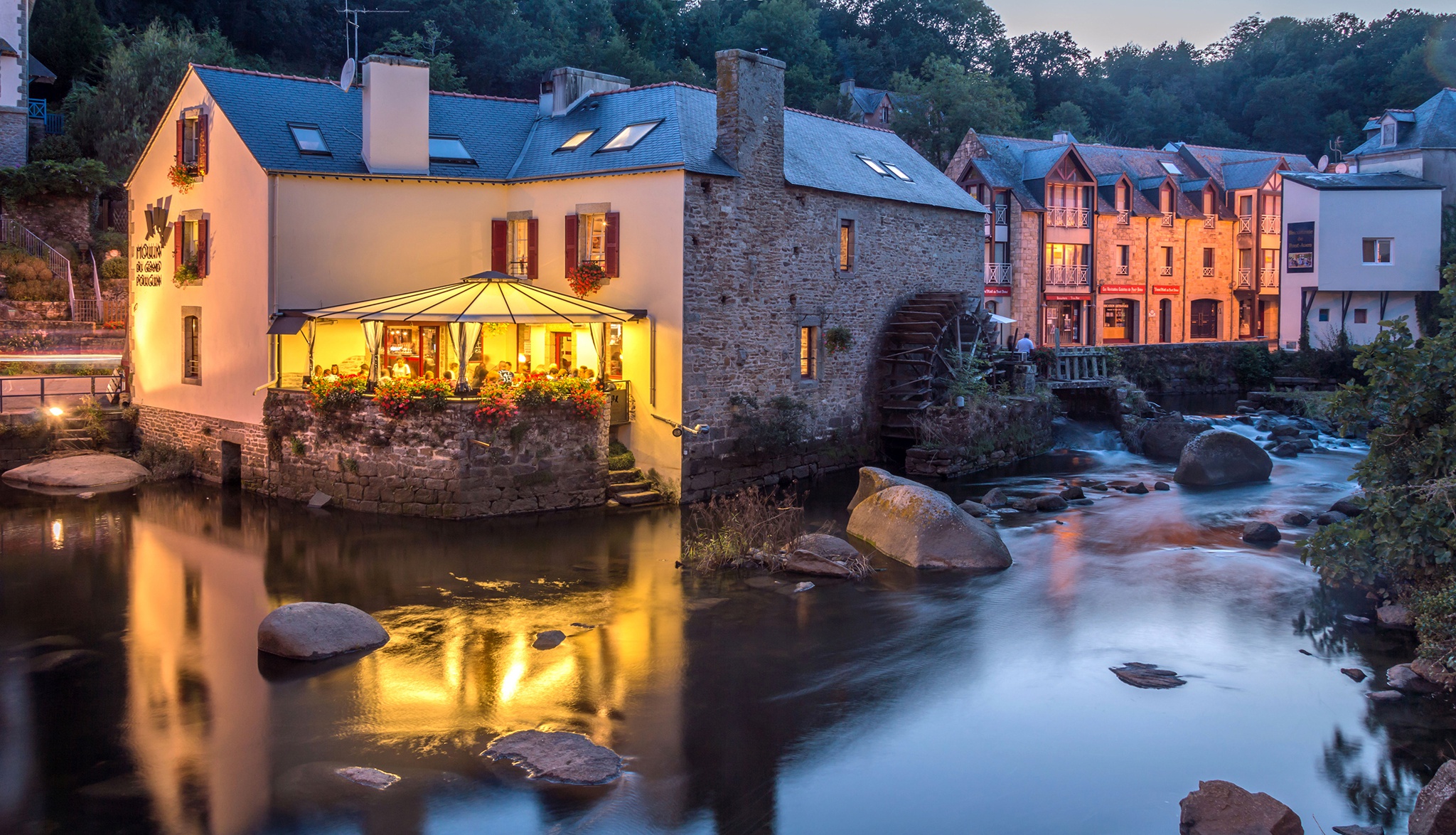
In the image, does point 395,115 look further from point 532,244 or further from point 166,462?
point 166,462

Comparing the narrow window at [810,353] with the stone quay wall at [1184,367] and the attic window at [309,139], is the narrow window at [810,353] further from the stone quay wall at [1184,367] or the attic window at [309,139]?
the stone quay wall at [1184,367]

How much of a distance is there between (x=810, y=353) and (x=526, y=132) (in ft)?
24.1

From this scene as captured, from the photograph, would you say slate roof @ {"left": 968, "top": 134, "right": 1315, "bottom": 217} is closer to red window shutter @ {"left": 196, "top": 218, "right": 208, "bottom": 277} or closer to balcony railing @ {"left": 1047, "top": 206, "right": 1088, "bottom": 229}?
balcony railing @ {"left": 1047, "top": 206, "right": 1088, "bottom": 229}

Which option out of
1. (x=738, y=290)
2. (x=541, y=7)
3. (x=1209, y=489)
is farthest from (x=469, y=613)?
(x=541, y=7)

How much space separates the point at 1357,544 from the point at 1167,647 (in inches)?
97.1

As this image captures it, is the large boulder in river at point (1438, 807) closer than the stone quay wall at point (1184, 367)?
Yes

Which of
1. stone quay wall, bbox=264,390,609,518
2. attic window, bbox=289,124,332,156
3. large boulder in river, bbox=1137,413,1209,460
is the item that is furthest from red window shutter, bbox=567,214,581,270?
large boulder in river, bbox=1137,413,1209,460

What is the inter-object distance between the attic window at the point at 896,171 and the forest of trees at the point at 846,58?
3894mm

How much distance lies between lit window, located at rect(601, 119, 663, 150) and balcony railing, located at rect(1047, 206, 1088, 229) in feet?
72.2

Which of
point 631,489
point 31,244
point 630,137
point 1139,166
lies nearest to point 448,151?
point 630,137

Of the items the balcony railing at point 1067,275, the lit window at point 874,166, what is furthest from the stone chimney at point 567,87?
the balcony railing at point 1067,275

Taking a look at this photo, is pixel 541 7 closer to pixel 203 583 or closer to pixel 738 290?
pixel 738 290

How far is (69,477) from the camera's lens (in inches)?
845

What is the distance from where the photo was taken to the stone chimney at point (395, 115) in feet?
68.5
